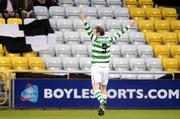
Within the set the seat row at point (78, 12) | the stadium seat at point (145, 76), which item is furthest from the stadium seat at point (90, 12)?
the stadium seat at point (145, 76)

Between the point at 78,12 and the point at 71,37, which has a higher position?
the point at 78,12

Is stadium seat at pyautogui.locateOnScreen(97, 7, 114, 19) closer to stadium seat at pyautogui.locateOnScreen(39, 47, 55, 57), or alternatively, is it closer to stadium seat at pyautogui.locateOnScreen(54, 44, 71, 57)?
stadium seat at pyautogui.locateOnScreen(54, 44, 71, 57)

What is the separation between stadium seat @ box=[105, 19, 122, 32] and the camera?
826 inches

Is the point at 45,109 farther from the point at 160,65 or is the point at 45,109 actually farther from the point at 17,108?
the point at 160,65

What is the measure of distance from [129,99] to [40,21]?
440 centimetres

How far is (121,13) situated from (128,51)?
246 cm

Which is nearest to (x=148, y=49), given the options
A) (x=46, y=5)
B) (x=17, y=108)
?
(x=46, y=5)

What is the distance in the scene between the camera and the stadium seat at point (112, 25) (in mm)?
20969

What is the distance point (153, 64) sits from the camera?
19.7 m

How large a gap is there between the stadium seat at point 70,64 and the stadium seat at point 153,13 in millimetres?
4803

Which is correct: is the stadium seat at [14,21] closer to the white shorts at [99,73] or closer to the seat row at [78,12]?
the seat row at [78,12]

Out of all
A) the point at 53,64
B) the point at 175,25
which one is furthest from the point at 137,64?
the point at 175,25

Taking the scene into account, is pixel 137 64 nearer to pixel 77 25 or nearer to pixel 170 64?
pixel 170 64

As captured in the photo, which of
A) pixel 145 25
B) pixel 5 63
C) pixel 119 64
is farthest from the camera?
pixel 145 25
